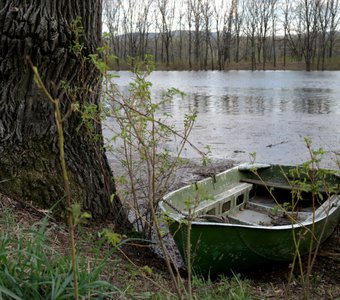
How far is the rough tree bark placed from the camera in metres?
3.28

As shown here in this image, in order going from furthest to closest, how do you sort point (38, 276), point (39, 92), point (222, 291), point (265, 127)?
1. point (265, 127)
2. point (39, 92)
3. point (222, 291)
4. point (38, 276)

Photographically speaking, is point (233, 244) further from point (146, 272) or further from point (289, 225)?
point (146, 272)

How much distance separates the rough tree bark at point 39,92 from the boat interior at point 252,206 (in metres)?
1.34

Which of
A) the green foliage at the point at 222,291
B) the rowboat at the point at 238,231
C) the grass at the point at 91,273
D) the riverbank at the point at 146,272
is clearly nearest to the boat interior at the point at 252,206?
the rowboat at the point at 238,231

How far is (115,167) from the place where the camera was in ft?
23.9

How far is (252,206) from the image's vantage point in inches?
206

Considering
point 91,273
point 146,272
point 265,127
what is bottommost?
point 265,127

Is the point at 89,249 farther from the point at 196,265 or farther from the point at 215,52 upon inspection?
the point at 215,52

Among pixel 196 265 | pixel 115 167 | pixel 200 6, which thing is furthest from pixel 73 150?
pixel 200 6

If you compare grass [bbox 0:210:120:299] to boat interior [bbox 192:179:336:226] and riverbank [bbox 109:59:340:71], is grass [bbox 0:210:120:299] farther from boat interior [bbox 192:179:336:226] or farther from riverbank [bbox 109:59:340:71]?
riverbank [bbox 109:59:340:71]

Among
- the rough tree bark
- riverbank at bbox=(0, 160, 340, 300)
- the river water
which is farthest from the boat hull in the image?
the river water

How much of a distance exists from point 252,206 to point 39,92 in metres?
2.72

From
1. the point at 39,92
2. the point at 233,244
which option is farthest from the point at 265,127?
the point at 39,92

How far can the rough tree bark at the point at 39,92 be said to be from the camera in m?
3.28
